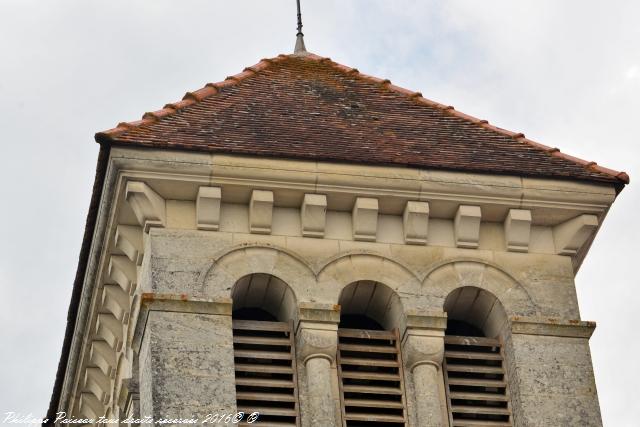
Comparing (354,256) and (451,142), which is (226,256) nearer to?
(354,256)

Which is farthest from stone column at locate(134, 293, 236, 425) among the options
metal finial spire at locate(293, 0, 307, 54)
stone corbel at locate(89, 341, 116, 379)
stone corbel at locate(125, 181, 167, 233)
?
metal finial spire at locate(293, 0, 307, 54)

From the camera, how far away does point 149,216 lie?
28.5 m

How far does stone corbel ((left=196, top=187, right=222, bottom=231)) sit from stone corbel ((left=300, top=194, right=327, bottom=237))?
950 millimetres

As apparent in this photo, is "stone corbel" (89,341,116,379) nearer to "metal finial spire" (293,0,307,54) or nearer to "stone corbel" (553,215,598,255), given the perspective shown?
"metal finial spire" (293,0,307,54)

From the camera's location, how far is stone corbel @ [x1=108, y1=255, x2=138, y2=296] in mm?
29500

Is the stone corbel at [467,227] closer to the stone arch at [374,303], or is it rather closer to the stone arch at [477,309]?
the stone arch at [477,309]

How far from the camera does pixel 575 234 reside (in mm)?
29297

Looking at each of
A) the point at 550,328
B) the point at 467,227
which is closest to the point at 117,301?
the point at 467,227

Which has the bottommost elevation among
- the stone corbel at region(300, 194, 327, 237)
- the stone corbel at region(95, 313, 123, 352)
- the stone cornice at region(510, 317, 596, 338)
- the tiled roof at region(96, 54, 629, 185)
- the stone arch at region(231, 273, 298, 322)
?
the stone cornice at region(510, 317, 596, 338)

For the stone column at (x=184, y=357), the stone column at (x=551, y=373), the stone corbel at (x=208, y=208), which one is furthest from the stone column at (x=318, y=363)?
the stone column at (x=551, y=373)

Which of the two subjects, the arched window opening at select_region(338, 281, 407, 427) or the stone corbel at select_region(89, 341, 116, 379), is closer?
the arched window opening at select_region(338, 281, 407, 427)

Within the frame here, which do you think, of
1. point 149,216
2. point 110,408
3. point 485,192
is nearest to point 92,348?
point 110,408

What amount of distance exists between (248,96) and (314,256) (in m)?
2.84

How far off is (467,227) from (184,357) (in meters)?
3.75
